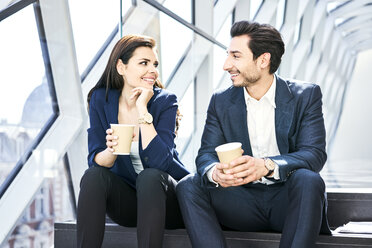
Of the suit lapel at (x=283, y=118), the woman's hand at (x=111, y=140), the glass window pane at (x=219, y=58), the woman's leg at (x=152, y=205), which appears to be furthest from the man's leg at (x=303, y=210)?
the glass window pane at (x=219, y=58)

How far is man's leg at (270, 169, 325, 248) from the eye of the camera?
1689 mm

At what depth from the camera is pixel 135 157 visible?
2248mm

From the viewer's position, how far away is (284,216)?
75.9 inches

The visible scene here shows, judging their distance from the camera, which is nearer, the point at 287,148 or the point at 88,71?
the point at 287,148

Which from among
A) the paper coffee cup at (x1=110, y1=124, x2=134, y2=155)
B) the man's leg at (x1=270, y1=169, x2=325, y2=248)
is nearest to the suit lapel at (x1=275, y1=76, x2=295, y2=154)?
the man's leg at (x1=270, y1=169, x2=325, y2=248)

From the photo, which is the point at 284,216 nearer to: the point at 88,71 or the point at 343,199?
the point at 343,199

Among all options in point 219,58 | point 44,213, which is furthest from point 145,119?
point 219,58

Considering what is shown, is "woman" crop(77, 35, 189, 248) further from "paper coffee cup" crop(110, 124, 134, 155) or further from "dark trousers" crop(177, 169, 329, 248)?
"dark trousers" crop(177, 169, 329, 248)

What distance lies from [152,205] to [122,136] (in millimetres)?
288

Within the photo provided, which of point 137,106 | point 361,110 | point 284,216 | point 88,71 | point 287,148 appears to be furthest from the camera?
point 361,110

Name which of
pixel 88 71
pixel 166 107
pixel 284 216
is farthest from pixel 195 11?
pixel 284 216

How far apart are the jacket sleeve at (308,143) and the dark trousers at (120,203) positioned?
466mm

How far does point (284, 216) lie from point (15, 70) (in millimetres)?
1715

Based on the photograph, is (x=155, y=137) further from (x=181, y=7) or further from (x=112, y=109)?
(x=181, y=7)
